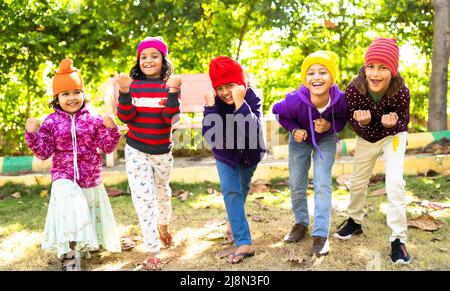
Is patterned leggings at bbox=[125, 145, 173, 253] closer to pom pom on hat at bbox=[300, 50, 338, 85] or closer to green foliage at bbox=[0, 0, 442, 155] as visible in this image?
pom pom on hat at bbox=[300, 50, 338, 85]

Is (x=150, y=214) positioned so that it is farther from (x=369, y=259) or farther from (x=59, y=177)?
(x=369, y=259)

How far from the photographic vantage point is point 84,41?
25.5 feet

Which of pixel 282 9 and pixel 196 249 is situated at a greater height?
pixel 282 9

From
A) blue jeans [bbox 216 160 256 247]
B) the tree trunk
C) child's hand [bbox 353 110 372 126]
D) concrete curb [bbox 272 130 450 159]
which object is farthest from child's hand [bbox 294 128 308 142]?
the tree trunk

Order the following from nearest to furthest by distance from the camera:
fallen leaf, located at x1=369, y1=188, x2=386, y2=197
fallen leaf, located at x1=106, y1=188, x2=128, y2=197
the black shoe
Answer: the black shoe → fallen leaf, located at x1=369, y1=188, x2=386, y2=197 → fallen leaf, located at x1=106, y1=188, x2=128, y2=197

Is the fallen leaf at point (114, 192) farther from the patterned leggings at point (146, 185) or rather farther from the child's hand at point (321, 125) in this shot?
the child's hand at point (321, 125)

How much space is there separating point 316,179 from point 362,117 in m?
0.59

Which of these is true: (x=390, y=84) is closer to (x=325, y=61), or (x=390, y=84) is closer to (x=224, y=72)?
(x=325, y=61)

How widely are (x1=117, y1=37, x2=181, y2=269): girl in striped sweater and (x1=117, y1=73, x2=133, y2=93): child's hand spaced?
0.08m

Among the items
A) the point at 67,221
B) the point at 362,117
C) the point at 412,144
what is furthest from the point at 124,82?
the point at 412,144

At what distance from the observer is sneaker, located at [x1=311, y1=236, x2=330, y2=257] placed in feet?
13.1
